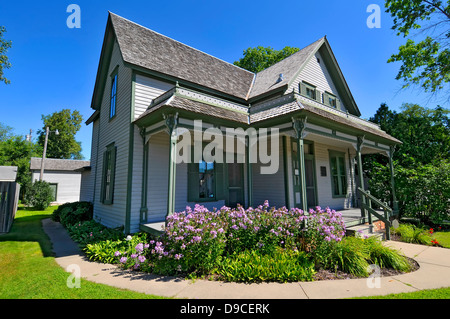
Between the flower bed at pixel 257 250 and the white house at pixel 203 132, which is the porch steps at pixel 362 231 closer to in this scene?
the white house at pixel 203 132

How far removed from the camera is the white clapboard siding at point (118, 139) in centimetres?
780

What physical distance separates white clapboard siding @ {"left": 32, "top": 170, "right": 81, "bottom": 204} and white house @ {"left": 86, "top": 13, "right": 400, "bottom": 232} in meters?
15.0

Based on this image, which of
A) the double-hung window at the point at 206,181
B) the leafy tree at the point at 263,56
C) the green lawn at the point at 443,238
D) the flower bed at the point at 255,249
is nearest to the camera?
the flower bed at the point at 255,249

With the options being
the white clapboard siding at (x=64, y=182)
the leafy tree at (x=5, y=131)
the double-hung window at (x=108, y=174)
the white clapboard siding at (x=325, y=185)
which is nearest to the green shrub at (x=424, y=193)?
the white clapboard siding at (x=325, y=185)

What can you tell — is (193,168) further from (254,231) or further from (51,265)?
(51,265)

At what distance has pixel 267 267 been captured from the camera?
14.7 feet

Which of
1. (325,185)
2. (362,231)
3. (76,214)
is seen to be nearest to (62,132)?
(76,214)

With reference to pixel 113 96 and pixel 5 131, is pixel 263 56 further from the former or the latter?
pixel 5 131

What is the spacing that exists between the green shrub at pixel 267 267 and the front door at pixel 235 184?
4429 mm

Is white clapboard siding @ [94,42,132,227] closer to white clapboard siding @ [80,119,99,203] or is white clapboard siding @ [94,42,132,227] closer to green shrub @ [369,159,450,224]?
white clapboard siding @ [80,119,99,203]

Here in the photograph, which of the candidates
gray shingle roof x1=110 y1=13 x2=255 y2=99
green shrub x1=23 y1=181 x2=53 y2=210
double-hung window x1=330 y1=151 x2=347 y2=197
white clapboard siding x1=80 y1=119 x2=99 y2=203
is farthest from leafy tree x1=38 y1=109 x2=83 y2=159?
double-hung window x1=330 y1=151 x2=347 y2=197

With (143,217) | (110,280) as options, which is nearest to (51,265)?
(110,280)

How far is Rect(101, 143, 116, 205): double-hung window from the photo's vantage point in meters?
8.72
